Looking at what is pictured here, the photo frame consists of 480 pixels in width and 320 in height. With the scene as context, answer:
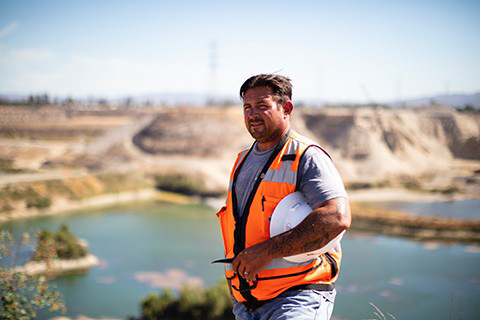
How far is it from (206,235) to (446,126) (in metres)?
19.5

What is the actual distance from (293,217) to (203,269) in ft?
55.0

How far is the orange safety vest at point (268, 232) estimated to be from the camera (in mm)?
1745

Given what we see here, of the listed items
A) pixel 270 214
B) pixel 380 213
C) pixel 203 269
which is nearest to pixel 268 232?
pixel 270 214

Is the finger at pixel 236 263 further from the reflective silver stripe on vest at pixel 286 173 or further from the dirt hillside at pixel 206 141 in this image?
the dirt hillside at pixel 206 141

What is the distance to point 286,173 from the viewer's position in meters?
1.76

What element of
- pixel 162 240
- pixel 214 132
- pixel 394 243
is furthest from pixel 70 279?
pixel 214 132

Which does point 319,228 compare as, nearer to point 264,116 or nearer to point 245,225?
point 245,225

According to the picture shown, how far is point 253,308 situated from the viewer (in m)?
1.86

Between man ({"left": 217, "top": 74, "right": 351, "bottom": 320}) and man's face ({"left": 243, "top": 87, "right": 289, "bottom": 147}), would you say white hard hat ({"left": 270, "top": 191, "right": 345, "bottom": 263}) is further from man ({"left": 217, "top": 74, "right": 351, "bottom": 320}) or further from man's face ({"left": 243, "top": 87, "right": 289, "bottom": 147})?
man's face ({"left": 243, "top": 87, "right": 289, "bottom": 147})

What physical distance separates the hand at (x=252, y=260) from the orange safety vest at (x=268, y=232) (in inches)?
1.6

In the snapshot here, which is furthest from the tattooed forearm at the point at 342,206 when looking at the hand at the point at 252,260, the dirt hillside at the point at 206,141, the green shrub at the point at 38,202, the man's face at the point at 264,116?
the dirt hillside at the point at 206,141

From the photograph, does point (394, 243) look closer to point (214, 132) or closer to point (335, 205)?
point (335, 205)

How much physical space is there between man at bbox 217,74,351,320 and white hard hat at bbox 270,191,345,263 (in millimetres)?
29

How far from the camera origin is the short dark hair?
6.16ft
